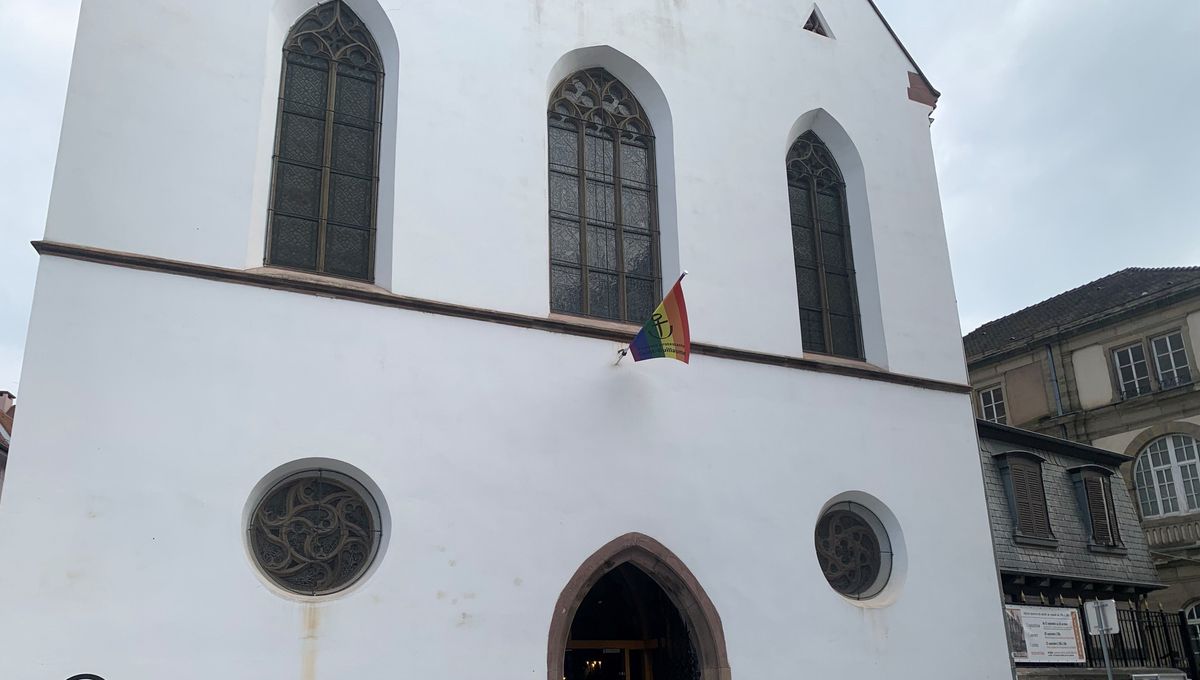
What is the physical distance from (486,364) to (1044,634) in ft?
24.4

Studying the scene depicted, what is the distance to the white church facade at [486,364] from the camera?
832cm

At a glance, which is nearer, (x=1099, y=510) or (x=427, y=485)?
(x=427, y=485)

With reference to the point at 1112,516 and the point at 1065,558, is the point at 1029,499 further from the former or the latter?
the point at 1112,516

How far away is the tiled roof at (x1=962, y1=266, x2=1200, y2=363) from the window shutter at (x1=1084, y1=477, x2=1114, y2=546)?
11863mm

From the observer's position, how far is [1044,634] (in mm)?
12602

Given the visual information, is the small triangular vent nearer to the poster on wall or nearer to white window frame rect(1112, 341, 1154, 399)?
the poster on wall

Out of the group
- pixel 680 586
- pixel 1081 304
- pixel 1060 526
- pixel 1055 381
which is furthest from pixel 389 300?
pixel 1081 304

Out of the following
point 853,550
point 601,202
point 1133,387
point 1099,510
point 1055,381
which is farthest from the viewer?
point 1055,381

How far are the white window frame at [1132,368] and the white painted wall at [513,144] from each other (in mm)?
14706

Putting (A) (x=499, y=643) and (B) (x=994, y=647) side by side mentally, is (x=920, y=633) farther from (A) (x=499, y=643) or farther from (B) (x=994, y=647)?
(A) (x=499, y=643)

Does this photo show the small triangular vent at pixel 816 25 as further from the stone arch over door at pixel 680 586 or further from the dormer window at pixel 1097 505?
the stone arch over door at pixel 680 586

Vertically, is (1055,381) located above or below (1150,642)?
above

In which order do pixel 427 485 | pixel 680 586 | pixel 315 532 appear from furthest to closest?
pixel 680 586 < pixel 427 485 < pixel 315 532

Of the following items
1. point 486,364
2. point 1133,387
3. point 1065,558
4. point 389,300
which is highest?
point 1133,387
